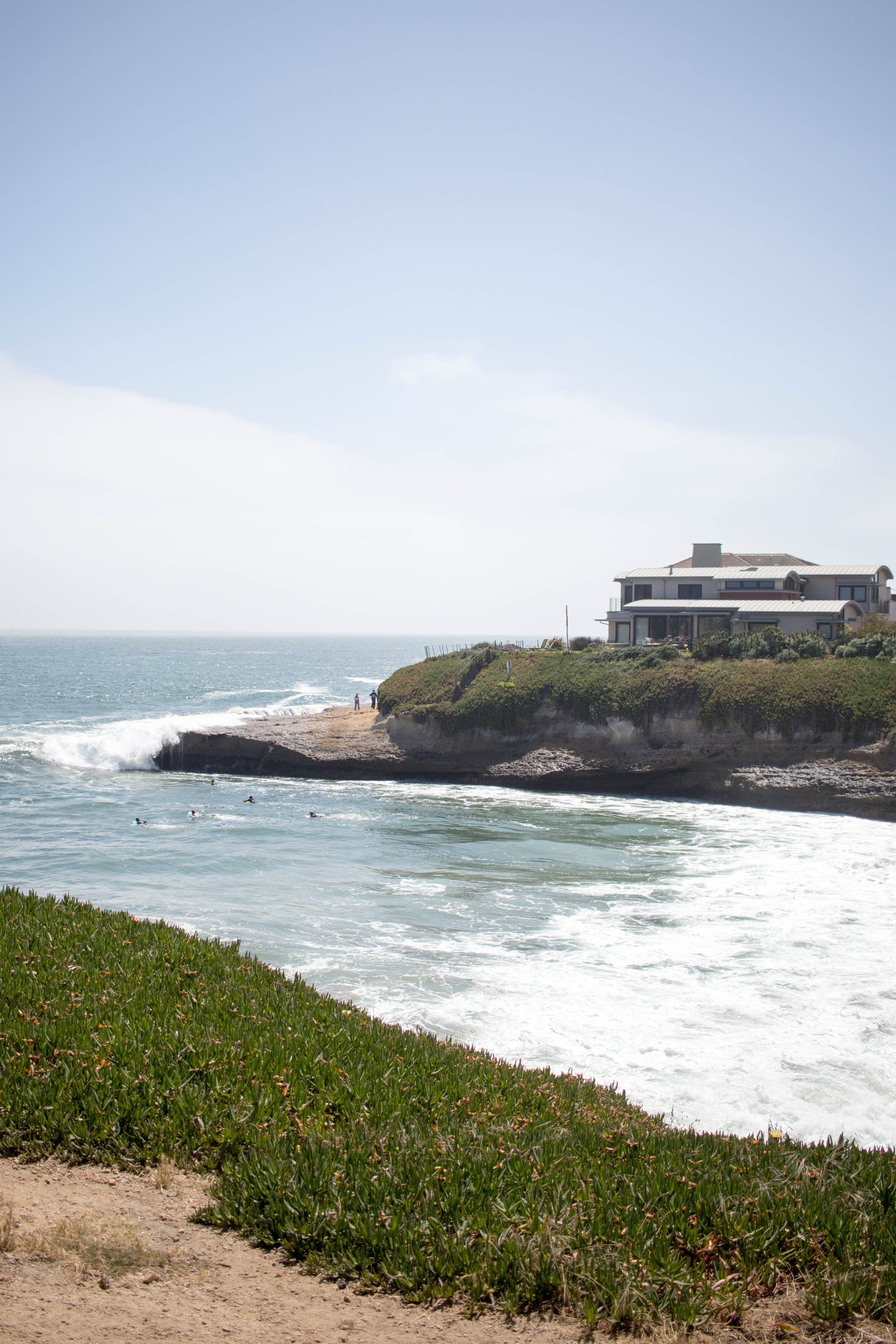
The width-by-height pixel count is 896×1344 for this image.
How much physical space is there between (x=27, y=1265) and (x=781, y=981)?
56.4ft

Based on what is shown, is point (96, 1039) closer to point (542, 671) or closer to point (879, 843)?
point (879, 843)

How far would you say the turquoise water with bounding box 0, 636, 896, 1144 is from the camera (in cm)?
1497

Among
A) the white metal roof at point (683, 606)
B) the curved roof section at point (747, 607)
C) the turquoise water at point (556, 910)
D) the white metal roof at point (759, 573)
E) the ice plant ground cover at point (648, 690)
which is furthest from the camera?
the white metal roof at point (759, 573)

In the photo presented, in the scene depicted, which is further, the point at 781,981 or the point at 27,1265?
the point at 781,981

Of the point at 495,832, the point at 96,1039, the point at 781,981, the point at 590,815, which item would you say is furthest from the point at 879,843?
the point at 96,1039

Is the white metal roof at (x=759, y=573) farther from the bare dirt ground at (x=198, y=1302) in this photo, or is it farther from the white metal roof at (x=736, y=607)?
the bare dirt ground at (x=198, y=1302)

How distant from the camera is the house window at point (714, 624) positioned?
5841 cm

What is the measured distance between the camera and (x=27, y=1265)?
5.55 m

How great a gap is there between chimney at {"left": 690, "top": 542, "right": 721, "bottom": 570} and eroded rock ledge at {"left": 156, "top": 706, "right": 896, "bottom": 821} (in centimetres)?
2390

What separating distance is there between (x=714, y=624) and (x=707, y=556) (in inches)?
417

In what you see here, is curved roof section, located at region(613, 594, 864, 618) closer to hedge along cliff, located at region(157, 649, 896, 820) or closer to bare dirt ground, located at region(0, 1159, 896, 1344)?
hedge along cliff, located at region(157, 649, 896, 820)

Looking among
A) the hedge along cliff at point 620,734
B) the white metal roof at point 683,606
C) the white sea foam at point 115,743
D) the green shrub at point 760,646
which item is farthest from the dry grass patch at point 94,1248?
the white metal roof at point 683,606

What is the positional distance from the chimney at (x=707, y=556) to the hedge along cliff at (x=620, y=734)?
59.0 feet

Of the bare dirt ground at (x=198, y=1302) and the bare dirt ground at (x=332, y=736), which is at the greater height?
the bare dirt ground at (x=198, y=1302)
